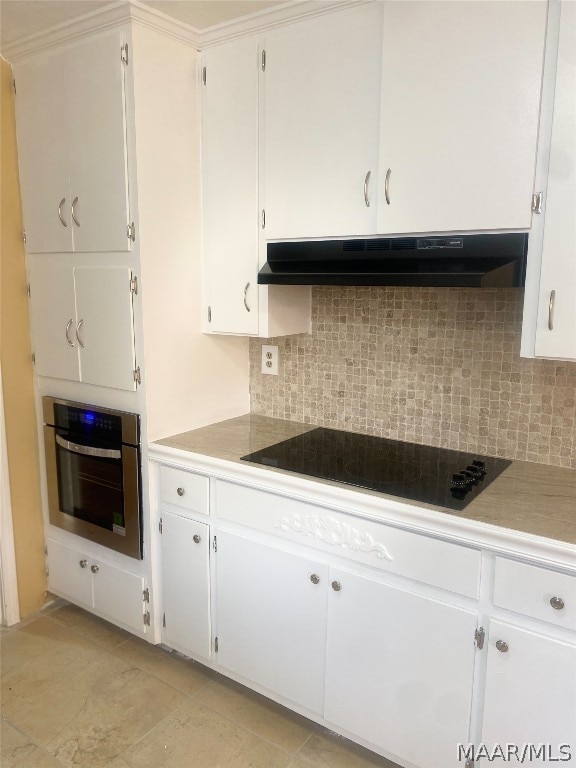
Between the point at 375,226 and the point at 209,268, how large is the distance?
2.46 feet

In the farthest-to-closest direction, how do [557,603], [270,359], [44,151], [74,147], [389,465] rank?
1. [270,359]
2. [44,151]
3. [74,147]
4. [389,465]
5. [557,603]

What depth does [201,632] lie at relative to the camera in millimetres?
2217

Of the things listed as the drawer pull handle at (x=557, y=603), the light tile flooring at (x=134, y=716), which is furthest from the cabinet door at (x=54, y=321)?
the drawer pull handle at (x=557, y=603)

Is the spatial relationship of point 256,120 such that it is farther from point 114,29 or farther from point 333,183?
point 114,29

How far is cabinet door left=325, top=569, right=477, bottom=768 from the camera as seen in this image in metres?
1.62

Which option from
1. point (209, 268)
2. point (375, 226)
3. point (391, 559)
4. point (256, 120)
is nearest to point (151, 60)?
point (256, 120)

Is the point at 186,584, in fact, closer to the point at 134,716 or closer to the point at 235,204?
the point at 134,716

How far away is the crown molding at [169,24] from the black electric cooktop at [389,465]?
57.2 inches

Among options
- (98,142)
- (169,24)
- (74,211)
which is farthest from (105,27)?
(74,211)

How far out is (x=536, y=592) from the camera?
1464mm

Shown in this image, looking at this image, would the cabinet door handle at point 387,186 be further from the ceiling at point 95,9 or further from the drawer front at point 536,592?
the drawer front at point 536,592

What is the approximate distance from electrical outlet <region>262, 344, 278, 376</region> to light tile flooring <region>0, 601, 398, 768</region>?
1246mm

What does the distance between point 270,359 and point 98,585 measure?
48.1 inches

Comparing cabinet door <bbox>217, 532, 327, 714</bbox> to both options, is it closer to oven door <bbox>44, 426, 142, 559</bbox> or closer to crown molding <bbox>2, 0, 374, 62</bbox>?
oven door <bbox>44, 426, 142, 559</bbox>
